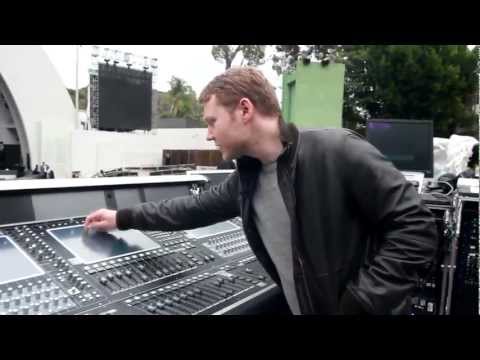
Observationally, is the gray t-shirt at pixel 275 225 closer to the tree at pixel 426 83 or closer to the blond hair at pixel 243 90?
the blond hair at pixel 243 90

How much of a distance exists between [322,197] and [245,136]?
326mm

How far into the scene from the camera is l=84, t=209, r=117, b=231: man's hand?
1520 mm

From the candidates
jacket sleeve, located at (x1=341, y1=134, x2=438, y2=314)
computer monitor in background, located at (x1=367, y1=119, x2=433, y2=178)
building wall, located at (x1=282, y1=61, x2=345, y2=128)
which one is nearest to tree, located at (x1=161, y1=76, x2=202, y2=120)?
building wall, located at (x1=282, y1=61, x2=345, y2=128)

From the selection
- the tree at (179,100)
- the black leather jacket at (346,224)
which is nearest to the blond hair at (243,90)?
the black leather jacket at (346,224)

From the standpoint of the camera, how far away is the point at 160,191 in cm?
202

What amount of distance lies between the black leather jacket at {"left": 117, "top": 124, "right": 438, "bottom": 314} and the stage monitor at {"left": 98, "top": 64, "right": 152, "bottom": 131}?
17.3 metres

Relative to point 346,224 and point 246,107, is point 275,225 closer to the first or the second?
point 346,224

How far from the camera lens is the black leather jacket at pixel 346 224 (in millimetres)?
1141

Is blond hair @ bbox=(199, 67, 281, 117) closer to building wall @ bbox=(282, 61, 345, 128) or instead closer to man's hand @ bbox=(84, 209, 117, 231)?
man's hand @ bbox=(84, 209, 117, 231)

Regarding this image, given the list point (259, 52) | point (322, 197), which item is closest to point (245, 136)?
point (322, 197)

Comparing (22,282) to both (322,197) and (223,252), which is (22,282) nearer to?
(223,252)

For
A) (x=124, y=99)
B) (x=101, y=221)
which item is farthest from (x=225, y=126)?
(x=124, y=99)

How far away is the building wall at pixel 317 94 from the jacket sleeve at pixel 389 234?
4583 millimetres

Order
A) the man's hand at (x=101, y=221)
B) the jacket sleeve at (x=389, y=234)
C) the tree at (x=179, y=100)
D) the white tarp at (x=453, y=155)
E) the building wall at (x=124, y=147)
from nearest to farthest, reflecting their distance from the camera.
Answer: the jacket sleeve at (x=389, y=234)
the man's hand at (x=101, y=221)
the white tarp at (x=453, y=155)
the building wall at (x=124, y=147)
the tree at (x=179, y=100)
